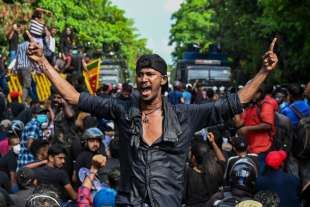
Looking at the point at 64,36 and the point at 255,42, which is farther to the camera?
the point at 255,42

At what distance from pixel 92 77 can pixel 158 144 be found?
15796 mm

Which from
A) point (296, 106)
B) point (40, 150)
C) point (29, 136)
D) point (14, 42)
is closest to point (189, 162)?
point (40, 150)

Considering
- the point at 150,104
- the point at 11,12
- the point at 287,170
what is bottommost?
the point at 287,170

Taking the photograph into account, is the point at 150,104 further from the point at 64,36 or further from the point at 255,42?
the point at 255,42

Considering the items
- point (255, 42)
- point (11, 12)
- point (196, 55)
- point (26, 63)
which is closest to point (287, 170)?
point (26, 63)

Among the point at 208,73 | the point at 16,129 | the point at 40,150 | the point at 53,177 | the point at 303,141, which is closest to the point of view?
the point at 303,141

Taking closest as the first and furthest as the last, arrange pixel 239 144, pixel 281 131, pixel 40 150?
pixel 239 144 → pixel 40 150 → pixel 281 131

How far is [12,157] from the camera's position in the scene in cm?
1153

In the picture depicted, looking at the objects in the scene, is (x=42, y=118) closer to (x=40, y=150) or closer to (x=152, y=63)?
(x=40, y=150)

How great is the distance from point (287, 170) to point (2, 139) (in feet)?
14.8

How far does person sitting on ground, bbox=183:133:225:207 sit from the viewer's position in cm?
961

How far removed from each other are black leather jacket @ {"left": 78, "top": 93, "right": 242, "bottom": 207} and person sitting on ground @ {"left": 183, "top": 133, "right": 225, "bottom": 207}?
11.8ft

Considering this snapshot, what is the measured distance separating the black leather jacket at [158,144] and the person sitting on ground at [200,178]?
11.8 feet

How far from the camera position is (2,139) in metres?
13.0
